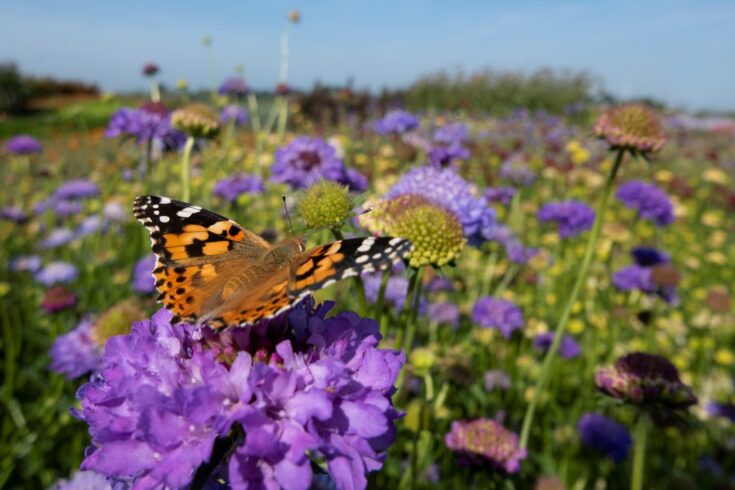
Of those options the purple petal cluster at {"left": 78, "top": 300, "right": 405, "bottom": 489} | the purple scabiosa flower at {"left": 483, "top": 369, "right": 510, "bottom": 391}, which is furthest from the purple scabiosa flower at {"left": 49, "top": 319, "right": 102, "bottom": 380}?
the purple scabiosa flower at {"left": 483, "top": 369, "right": 510, "bottom": 391}

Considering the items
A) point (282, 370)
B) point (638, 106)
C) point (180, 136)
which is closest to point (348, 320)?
point (282, 370)

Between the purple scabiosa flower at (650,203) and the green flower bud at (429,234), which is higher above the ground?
the green flower bud at (429,234)

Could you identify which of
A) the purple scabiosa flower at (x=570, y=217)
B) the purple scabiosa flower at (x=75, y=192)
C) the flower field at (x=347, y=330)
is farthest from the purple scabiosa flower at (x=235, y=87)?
the purple scabiosa flower at (x=570, y=217)

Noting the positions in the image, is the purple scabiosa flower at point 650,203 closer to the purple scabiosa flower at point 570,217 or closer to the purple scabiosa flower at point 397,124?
the purple scabiosa flower at point 570,217

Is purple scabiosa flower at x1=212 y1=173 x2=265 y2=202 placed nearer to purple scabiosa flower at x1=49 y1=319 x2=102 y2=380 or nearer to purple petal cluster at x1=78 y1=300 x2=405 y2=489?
purple scabiosa flower at x1=49 y1=319 x2=102 y2=380

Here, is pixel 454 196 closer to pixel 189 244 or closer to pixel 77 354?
pixel 189 244

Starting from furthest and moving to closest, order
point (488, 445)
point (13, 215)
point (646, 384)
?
point (13, 215)
point (488, 445)
point (646, 384)

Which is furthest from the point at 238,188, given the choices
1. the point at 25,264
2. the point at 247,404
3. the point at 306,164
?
the point at 247,404
